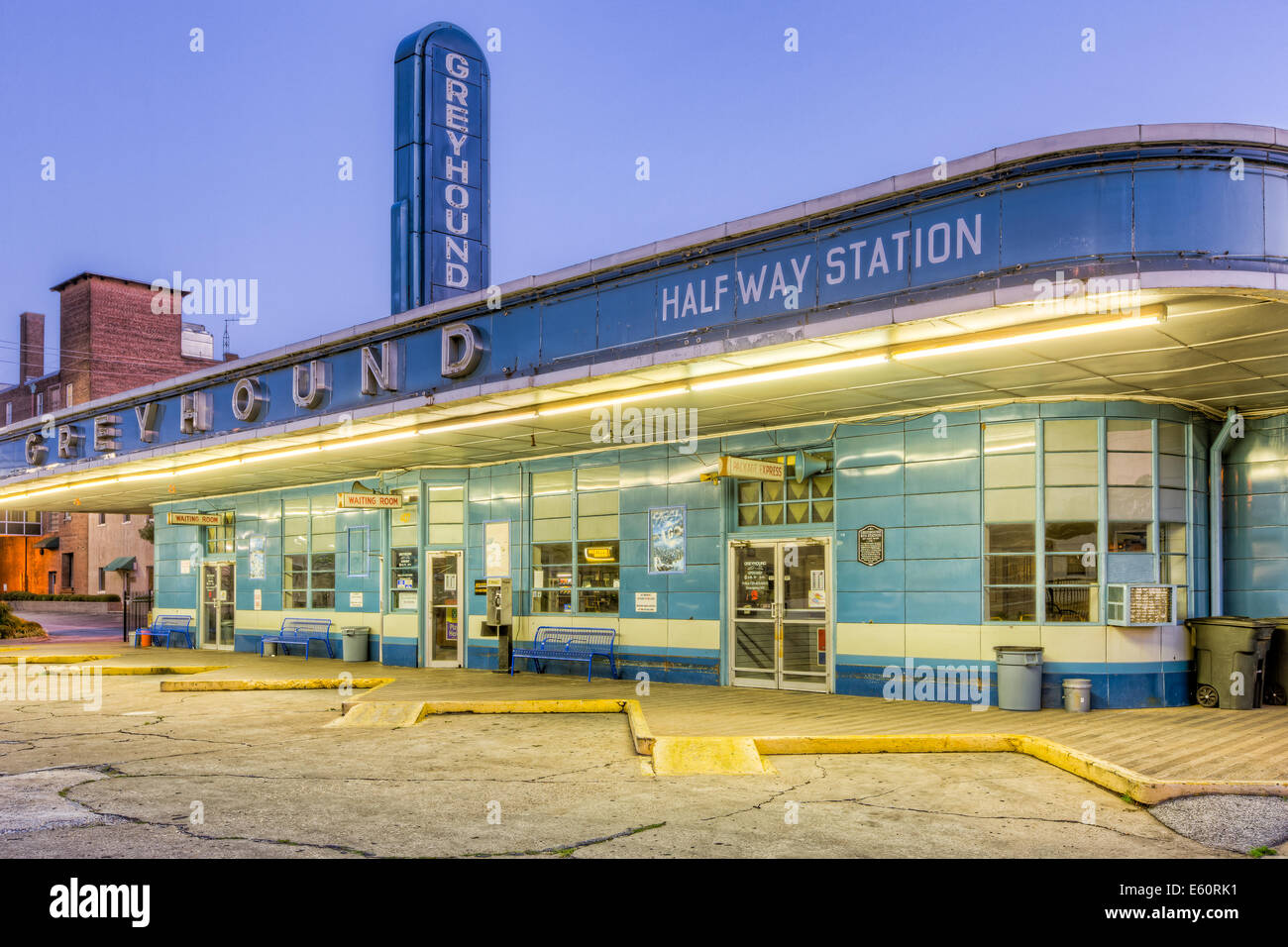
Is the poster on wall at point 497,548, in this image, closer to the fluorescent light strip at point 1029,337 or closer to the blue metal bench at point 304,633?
the blue metal bench at point 304,633

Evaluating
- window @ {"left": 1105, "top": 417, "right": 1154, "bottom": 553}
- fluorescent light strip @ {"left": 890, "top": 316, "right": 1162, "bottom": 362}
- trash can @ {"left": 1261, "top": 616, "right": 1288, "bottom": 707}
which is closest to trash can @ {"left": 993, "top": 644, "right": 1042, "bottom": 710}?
window @ {"left": 1105, "top": 417, "right": 1154, "bottom": 553}

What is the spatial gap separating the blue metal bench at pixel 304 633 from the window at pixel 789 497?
11239mm

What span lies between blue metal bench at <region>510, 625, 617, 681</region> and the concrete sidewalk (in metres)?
0.36

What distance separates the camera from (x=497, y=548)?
65.6ft

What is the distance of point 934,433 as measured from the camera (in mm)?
14453

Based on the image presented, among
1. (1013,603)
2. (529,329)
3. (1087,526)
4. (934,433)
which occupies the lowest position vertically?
(1013,603)

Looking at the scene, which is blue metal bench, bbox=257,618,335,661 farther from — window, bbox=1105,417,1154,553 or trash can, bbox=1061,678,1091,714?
window, bbox=1105,417,1154,553

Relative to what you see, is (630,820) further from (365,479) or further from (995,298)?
(365,479)

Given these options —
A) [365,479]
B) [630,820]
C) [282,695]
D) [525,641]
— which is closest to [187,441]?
[365,479]

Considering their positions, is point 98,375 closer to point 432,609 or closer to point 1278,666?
point 432,609

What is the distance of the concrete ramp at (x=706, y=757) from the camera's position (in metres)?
10.1

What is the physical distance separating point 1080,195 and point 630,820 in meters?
6.71

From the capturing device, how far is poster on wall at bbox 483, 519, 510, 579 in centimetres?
1983

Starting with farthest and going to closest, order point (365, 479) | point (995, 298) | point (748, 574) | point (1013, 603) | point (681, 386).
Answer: point (365, 479) < point (748, 574) < point (1013, 603) < point (681, 386) < point (995, 298)
